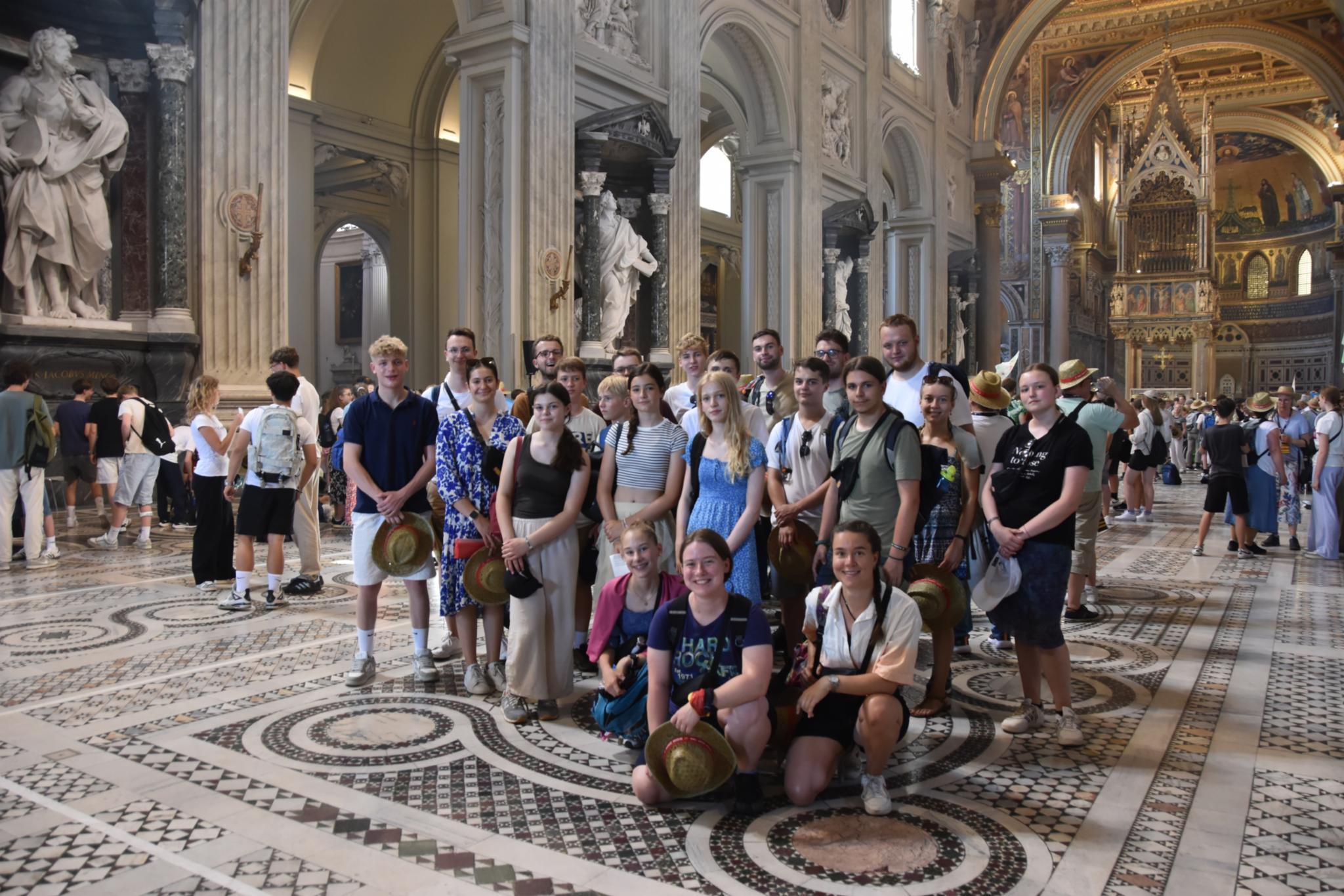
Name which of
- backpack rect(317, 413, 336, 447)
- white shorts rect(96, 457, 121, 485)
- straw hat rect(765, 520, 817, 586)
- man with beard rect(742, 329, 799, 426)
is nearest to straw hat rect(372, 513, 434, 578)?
straw hat rect(765, 520, 817, 586)

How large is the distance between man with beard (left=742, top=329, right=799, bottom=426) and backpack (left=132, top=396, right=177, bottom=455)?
18.6 feet

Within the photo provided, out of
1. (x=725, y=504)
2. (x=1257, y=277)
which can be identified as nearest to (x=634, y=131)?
(x=725, y=504)

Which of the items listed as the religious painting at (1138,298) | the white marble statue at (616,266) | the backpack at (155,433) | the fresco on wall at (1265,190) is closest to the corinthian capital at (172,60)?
the backpack at (155,433)

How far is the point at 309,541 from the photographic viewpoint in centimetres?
685

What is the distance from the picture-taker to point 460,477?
4.50 metres

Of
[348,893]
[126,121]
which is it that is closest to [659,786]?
[348,893]

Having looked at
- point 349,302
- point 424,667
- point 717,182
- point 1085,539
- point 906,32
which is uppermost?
point 906,32

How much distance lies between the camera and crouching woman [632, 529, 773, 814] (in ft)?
10.5

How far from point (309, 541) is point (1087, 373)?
5.18 meters

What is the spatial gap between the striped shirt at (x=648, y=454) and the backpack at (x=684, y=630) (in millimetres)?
1154

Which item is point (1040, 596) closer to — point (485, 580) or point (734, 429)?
point (734, 429)

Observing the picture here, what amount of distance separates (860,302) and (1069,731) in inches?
599

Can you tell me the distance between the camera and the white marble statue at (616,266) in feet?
39.0

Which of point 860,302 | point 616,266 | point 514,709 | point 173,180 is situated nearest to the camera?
point 514,709
